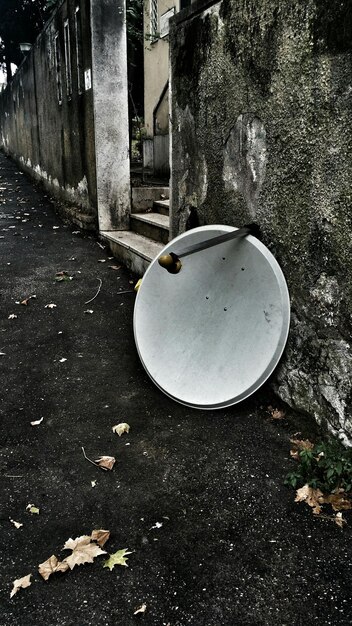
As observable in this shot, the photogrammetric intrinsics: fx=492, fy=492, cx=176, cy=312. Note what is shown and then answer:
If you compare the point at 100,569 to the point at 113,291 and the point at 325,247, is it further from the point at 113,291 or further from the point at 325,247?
the point at 113,291

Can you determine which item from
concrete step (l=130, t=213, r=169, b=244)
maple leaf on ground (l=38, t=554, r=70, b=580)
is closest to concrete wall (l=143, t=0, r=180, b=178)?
concrete step (l=130, t=213, r=169, b=244)

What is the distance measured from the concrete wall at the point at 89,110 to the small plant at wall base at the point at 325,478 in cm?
522

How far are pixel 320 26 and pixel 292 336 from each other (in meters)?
1.63

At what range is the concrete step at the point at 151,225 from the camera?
5.71 m

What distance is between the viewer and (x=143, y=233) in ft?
21.3

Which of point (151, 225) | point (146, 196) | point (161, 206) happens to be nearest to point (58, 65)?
point (146, 196)

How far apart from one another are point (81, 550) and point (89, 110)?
6318mm

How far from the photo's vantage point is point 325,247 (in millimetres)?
2586

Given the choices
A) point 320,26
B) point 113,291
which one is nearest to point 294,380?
point 320,26

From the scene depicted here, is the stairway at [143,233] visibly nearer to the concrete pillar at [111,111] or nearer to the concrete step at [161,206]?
the concrete step at [161,206]

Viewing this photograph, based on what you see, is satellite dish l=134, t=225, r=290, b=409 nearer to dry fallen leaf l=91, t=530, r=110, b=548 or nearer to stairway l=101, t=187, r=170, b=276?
dry fallen leaf l=91, t=530, r=110, b=548

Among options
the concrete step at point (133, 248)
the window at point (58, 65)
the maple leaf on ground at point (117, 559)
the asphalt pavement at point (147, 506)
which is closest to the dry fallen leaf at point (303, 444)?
the asphalt pavement at point (147, 506)

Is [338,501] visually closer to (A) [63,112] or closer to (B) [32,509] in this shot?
(B) [32,509]

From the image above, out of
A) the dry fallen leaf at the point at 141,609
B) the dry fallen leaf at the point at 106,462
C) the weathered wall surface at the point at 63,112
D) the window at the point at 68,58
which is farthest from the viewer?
the window at the point at 68,58
